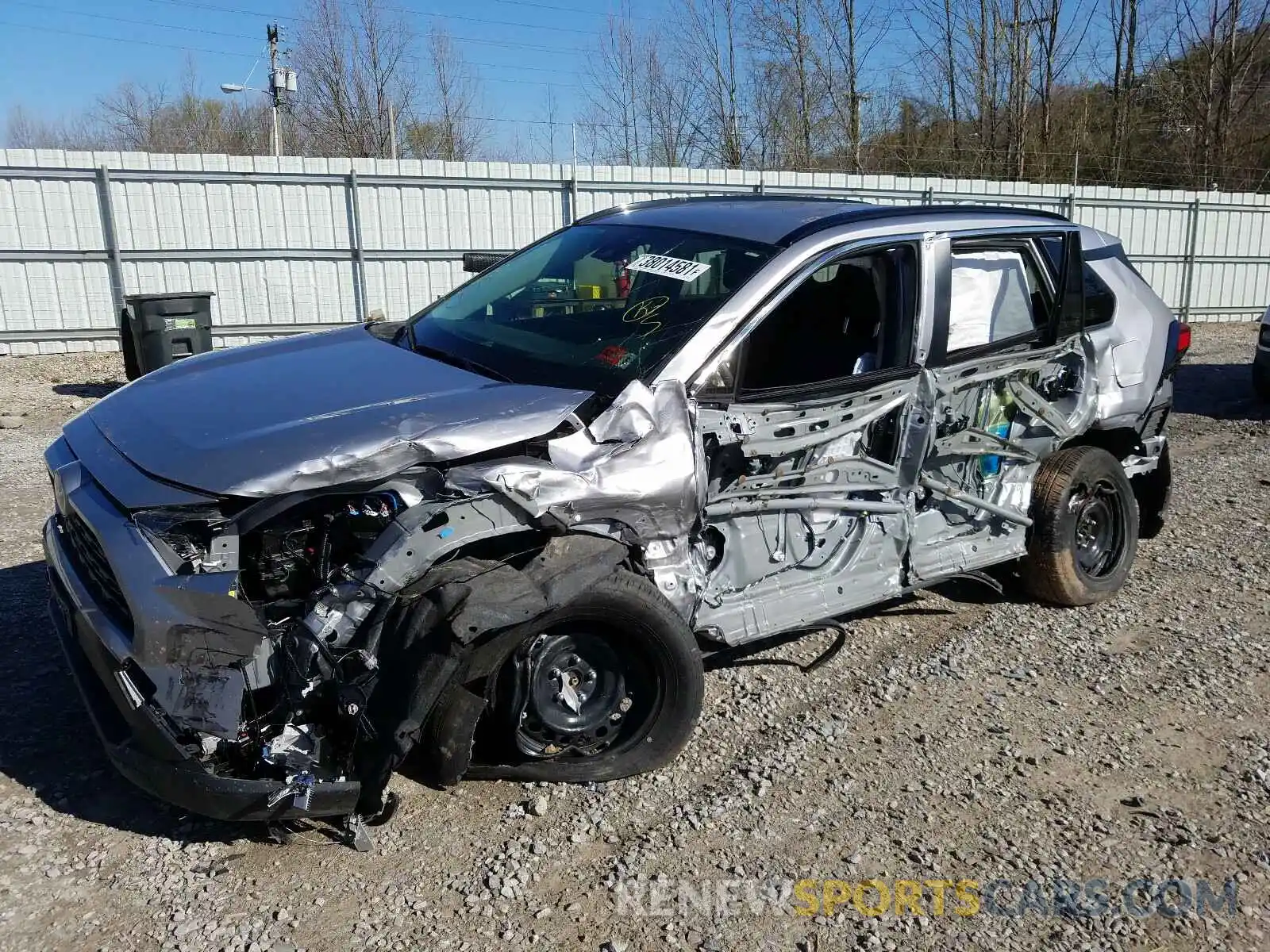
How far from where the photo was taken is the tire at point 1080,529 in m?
4.94

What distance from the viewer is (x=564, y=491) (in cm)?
315

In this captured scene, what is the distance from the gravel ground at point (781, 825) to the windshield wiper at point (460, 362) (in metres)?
1.45

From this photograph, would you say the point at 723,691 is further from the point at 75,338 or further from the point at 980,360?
the point at 75,338

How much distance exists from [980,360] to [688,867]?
264 cm

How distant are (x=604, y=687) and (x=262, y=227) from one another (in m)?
11.2

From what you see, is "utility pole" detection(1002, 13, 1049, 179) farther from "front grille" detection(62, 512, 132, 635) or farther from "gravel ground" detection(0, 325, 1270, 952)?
"front grille" detection(62, 512, 132, 635)

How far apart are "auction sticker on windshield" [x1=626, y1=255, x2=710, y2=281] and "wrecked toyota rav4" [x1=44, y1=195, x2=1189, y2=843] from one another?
0.05ft

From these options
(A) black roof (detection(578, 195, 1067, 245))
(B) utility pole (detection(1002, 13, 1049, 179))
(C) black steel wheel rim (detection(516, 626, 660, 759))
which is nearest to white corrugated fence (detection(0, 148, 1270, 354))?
(A) black roof (detection(578, 195, 1067, 245))

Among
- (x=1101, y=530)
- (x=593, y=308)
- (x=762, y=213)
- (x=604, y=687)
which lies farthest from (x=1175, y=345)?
(x=604, y=687)

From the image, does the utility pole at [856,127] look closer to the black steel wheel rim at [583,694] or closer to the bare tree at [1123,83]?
the bare tree at [1123,83]

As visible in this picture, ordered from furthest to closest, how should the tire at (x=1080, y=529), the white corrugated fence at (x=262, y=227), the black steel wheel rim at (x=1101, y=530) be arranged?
the white corrugated fence at (x=262, y=227) < the black steel wheel rim at (x=1101, y=530) < the tire at (x=1080, y=529)

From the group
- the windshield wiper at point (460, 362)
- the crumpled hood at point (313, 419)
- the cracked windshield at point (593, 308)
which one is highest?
the cracked windshield at point (593, 308)

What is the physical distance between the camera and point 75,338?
40.4ft

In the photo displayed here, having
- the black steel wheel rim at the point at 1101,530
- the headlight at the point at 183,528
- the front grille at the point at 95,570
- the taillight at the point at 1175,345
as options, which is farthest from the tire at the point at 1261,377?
the front grille at the point at 95,570
